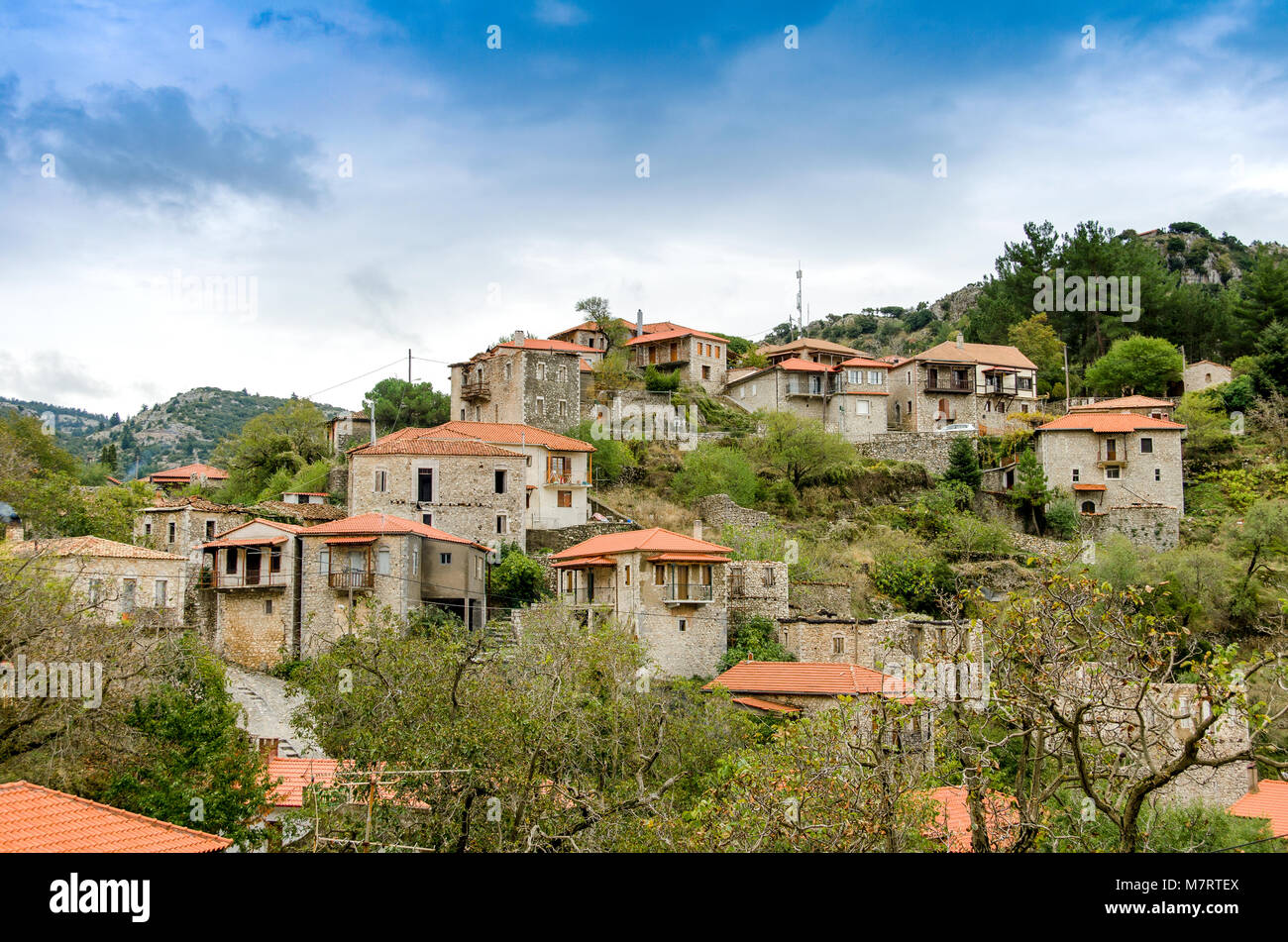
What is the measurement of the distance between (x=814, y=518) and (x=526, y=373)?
15.5m

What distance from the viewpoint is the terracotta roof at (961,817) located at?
12024mm

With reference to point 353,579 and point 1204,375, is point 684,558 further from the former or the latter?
point 1204,375

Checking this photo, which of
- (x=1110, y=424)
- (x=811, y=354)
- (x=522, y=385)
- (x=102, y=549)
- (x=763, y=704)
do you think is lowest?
(x=763, y=704)

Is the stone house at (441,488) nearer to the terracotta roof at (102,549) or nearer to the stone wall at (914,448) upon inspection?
the terracotta roof at (102,549)

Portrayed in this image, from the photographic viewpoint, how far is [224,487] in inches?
2078

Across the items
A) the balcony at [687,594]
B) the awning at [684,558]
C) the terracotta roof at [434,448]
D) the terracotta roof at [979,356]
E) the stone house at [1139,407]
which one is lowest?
the balcony at [687,594]

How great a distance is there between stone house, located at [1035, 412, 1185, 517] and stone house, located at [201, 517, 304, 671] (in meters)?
34.3

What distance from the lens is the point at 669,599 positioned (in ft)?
111

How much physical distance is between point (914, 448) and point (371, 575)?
3010 cm

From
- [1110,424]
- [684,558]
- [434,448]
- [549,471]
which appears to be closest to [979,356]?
[1110,424]

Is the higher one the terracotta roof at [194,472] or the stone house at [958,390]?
the stone house at [958,390]

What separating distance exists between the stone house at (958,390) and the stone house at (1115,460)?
21.9 ft

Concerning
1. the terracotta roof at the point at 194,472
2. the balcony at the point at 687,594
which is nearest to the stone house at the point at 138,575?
the balcony at the point at 687,594
